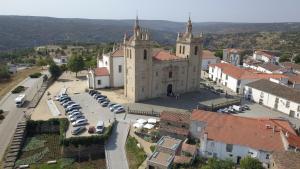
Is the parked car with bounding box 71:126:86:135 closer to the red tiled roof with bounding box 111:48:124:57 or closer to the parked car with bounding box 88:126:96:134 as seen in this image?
the parked car with bounding box 88:126:96:134

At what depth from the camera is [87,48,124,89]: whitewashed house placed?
206 ft

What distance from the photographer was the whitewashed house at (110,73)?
6268cm

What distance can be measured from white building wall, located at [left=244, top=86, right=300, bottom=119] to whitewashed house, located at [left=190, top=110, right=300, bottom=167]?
12.8m

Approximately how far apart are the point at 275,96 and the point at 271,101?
57.8 inches

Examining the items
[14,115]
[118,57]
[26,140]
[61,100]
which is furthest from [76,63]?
[26,140]

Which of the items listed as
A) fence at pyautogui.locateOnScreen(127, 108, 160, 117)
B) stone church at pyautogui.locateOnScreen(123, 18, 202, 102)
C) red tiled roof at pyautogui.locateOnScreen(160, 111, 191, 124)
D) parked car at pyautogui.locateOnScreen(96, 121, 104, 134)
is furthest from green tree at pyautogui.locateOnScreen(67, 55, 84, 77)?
red tiled roof at pyautogui.locateOnScreen(160, 111, 191, 124)

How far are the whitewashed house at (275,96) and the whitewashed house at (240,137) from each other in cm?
1302

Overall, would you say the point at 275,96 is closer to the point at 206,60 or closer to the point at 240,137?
the point at 240,137

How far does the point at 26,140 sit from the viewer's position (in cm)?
4306

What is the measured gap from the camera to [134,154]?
1451 inches

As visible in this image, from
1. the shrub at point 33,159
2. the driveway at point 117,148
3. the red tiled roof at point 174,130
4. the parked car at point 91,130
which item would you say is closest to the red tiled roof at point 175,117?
the red tiled roof at point 174,130

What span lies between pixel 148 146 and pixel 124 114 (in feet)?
37.5

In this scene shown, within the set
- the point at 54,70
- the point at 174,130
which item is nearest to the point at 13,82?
the point at 54,70

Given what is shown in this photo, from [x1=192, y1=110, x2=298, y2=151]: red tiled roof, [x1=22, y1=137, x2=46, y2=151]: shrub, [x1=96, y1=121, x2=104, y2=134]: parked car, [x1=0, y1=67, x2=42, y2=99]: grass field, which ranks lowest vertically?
[x1=22, y1=137, x2=46, y2=151]: shrub
